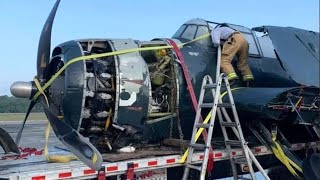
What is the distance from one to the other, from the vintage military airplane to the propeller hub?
0.05 ft

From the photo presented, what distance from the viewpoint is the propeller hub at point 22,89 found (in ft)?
18.1

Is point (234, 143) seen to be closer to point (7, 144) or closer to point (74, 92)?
point (74, 92)

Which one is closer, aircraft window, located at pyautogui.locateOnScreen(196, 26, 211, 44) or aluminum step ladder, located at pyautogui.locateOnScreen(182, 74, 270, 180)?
aluminum step ladder, located at pyautogui.locateOnScreen(182, 74, 270, 180)

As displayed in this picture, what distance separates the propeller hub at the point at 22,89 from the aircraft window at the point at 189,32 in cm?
286

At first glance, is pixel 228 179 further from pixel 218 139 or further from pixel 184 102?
pixel 184 102

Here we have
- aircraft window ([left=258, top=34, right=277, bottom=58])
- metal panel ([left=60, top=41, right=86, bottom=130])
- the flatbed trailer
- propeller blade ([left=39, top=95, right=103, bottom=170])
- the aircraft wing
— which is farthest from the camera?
aircraft window ([left=258, top=34, right=277, bottom=58])

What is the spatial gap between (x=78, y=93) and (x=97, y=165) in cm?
130

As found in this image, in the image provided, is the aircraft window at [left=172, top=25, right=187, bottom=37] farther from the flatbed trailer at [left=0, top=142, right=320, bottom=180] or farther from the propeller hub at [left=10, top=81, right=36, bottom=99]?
the propeller hub at [left=10, top=81, right=36, bottom=99]

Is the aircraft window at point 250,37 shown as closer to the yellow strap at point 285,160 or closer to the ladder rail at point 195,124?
the ladder rail at point 195,124

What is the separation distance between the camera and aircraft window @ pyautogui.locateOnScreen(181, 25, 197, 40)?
23.7 feet

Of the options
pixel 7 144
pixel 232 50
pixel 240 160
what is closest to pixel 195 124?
pixel 240 160

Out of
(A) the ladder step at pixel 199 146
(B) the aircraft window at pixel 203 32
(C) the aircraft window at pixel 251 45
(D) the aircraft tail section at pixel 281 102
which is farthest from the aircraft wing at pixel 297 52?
(A) the ladder step at pixel 199 146

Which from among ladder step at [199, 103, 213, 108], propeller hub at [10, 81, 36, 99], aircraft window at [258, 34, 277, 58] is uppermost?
aircraft window at [258, 34, 277, 58]

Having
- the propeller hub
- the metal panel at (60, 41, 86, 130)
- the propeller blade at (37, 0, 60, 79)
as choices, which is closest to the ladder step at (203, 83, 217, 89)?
the metal panel at (60, 41, 86, 130)
